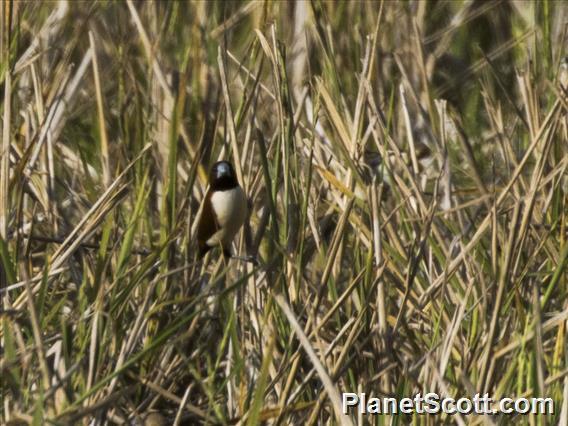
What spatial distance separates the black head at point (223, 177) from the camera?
2523mm

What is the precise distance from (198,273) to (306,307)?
331 mm

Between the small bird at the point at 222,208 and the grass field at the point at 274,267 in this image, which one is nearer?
the grass field at the point at 274,267

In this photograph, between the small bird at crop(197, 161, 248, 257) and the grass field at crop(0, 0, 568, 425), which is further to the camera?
the small bird at crop(197, 161, 248, 257)

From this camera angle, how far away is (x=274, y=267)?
2.52m

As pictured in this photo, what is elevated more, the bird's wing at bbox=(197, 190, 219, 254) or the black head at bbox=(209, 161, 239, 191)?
the black head at bbox=(209, 161, 239, 191)

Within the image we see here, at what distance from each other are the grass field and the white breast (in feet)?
0.20

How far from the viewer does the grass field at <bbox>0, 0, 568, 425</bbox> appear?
7.13 feet

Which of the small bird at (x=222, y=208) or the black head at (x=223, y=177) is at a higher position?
the black head at (x=223, y=177)

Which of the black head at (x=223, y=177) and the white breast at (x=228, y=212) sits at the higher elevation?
the black head at (x=223, y=177)

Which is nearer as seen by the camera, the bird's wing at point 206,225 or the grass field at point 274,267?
the grass field at point 274,267

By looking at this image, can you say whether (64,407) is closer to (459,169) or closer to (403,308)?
(403,308)

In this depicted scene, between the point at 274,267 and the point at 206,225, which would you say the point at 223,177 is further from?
the point at 274,267

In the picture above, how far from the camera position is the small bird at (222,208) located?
248 centimetres

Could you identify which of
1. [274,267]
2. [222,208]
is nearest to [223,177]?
[222,208]
